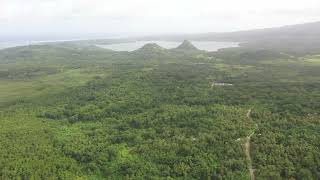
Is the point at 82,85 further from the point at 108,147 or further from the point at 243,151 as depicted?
the point at 243,151

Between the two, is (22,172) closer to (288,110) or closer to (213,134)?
(213,134)

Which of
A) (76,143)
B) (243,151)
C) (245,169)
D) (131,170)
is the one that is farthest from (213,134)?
(76,143)

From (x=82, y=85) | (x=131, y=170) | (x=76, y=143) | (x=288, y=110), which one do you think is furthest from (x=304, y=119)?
(x=82, y=85)

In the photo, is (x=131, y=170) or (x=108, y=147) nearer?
(x=131, y=170)

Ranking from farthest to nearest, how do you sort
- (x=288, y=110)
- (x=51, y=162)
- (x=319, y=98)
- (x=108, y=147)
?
(x=319, y=98)
(x=288, y=110)
(x=108, y=147)
(x=51, y=162)

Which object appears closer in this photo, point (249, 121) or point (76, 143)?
point (76, 143)

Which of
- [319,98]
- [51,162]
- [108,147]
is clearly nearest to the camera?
[51,162]
